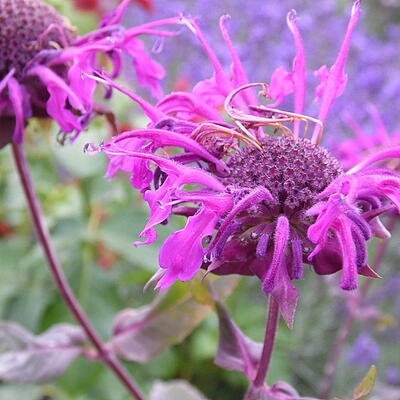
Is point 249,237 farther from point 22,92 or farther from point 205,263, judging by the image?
point 22,92

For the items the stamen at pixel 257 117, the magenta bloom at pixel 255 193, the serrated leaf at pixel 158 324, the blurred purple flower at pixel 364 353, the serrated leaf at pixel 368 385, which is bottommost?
the blurred purple flower at pixel 364 353

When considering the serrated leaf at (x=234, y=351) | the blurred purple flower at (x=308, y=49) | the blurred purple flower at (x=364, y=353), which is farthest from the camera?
the blurred purple flower at (x=308, y=49)

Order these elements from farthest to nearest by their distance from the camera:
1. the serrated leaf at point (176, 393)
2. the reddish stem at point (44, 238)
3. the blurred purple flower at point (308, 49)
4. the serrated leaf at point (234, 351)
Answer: the blurred purple flower at point (308, 49)
the serrated leaf at point (176, 393)
the reddish stem at point (44, 238)
the serrated leaf at point (234, 351)

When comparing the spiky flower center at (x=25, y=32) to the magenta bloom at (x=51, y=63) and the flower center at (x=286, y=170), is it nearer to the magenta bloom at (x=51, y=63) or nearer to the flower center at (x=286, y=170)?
the magenta bloom at (x=51, y=63)

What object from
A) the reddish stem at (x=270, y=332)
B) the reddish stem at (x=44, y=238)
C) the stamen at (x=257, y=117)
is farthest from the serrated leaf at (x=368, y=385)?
the reddish stem at (x=44, y=238)

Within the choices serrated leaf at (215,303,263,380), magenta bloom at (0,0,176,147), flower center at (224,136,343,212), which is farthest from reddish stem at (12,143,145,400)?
flower center at (224,136,343,212)

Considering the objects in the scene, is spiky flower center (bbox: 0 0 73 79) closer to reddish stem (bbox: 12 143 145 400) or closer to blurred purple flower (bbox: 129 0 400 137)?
reddish stem (bbox: 12 143 145 400)

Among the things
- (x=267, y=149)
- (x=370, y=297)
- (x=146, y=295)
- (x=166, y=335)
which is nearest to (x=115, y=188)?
(x=146, y=295)

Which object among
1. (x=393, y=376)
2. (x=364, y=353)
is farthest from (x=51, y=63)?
(x=393, y=376)
